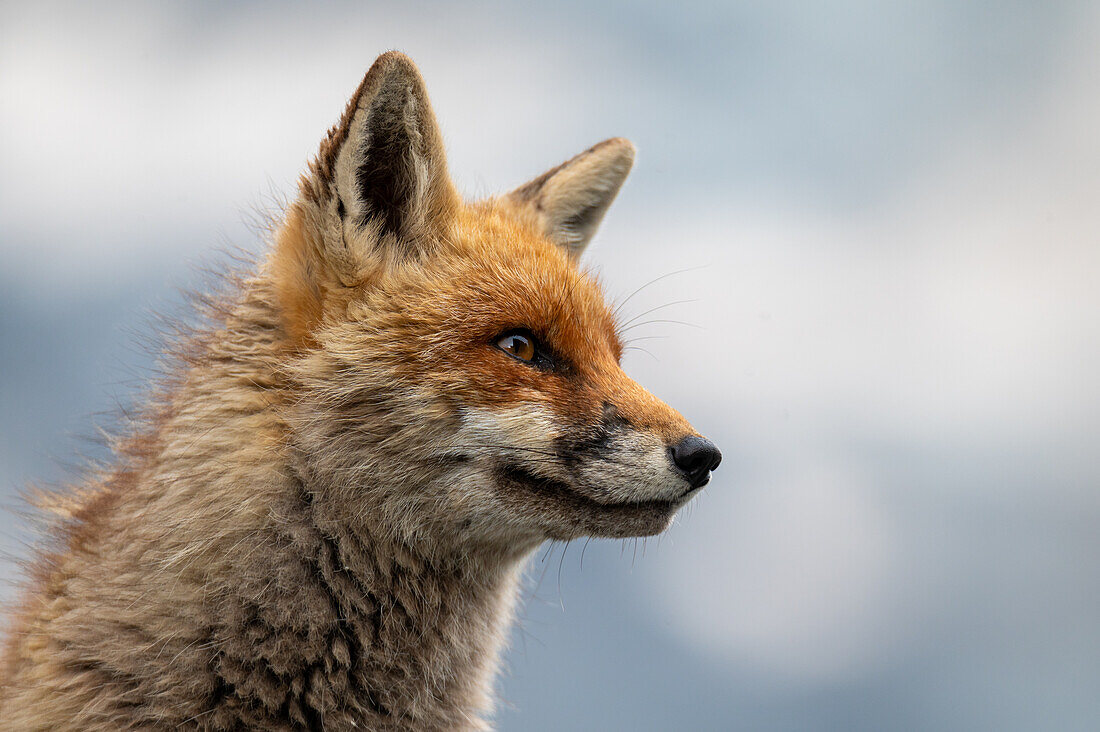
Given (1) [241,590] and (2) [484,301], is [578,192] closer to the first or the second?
(2) [484,301]

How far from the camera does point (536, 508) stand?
491 centimetres

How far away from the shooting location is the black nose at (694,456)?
191 inches

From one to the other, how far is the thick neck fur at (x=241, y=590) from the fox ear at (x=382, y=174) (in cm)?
64

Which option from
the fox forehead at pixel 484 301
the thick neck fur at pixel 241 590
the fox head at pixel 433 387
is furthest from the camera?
the fox forehead at pixel 484 301

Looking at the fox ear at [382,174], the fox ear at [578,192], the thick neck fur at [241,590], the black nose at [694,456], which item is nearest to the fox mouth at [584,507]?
the black nose at [694,456]

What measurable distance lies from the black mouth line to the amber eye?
1.96ft

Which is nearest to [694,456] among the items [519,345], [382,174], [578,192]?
[519,345]

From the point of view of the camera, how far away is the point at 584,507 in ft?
16.1

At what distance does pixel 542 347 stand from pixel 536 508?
858 mm

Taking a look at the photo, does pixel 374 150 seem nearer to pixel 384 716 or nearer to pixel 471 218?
pixel 471 218

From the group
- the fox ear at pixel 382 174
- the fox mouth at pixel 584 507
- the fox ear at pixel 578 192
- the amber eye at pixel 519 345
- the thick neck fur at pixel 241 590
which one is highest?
the fox ear at pixel 578 192

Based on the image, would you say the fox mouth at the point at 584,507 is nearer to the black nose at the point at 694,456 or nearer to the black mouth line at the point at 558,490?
the black mouth line at the point at 558,490

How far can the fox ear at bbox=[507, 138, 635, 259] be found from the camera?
262 inches

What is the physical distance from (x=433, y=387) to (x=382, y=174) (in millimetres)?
1296
